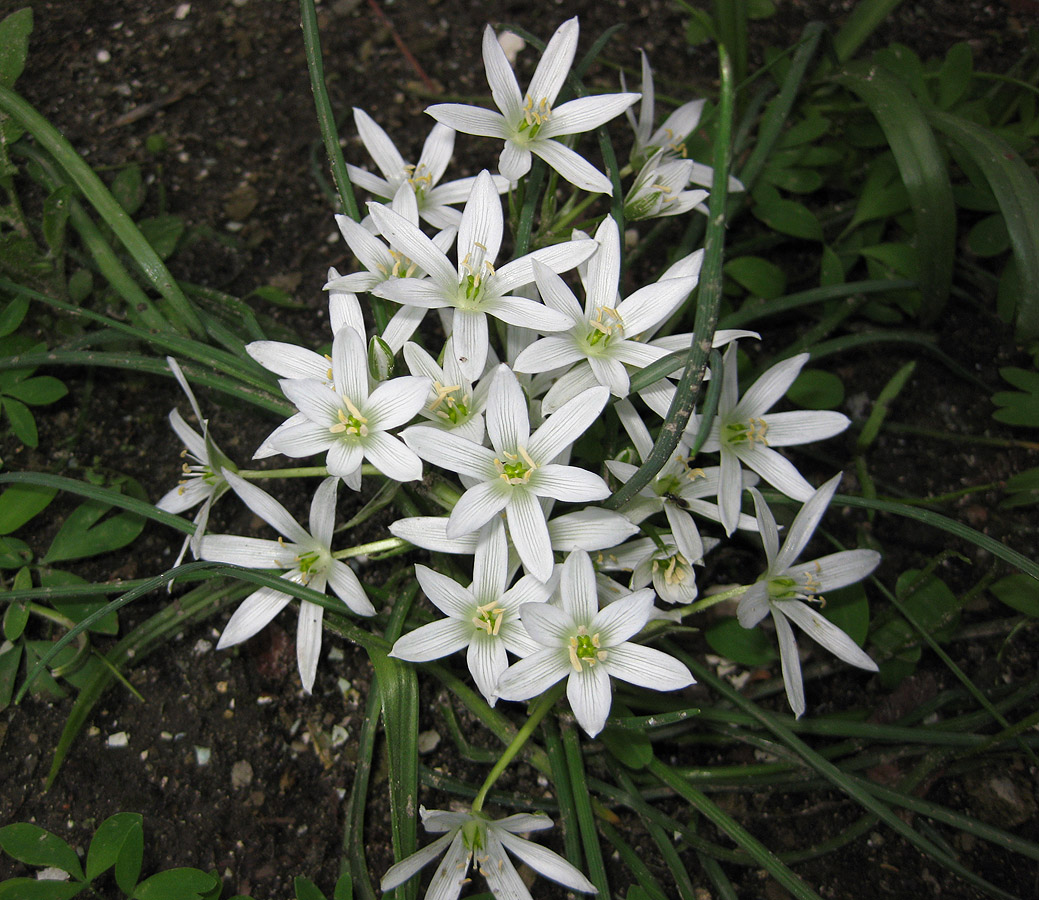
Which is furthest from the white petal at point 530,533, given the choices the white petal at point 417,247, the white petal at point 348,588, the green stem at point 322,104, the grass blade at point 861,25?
the grass blade at point 861,25

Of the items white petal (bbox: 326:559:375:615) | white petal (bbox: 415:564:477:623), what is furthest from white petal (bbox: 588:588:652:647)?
white petal (bbox: 326:559:375:615)

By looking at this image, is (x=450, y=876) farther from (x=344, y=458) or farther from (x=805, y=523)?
(x=805, y=523)

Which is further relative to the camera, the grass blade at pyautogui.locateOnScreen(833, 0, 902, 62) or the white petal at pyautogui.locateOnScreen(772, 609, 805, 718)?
the grass blade at pyautogui.locateOnScreen(833, 0, 902, 62)

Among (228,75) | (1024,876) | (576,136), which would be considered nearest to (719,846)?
(1024,876)

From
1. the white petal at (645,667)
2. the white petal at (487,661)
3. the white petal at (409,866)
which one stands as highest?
the white petal at (487,661)

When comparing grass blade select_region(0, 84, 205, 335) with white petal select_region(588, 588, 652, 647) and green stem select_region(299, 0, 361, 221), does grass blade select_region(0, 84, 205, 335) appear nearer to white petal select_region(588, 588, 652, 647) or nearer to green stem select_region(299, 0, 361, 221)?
green stem select_region(299, 0, 361, 221)

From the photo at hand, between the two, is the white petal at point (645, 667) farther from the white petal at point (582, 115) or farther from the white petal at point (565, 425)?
the white petal at point (582, 115)
